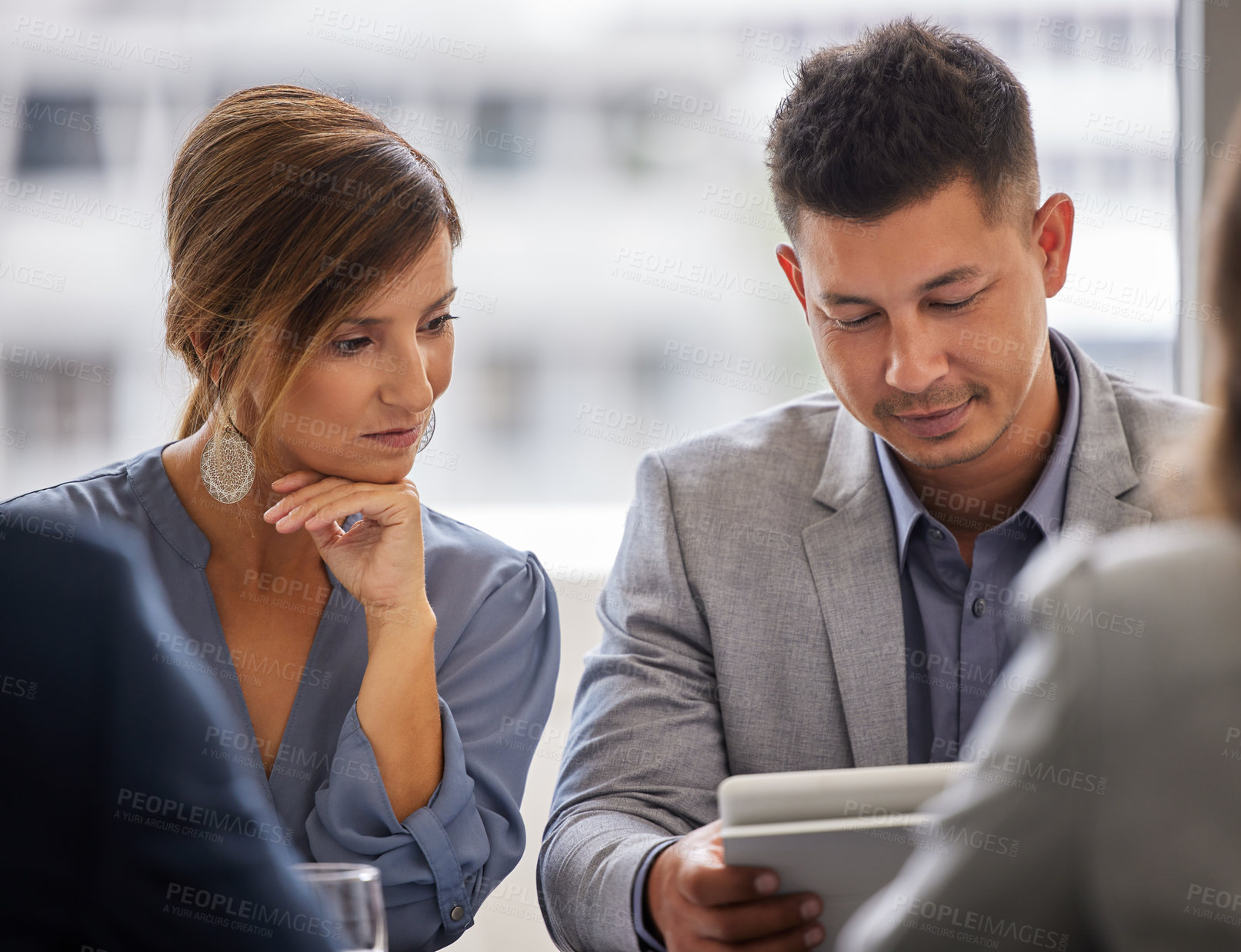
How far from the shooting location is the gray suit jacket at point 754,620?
146 cm

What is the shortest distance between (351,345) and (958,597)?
0.92 meters

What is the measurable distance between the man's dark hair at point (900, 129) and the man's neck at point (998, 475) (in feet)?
0.95

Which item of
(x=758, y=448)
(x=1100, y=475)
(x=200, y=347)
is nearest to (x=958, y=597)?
(x=1100, y=475)

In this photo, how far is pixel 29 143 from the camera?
2.61 metres

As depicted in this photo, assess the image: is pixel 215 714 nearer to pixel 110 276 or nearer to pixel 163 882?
pixel 163 882

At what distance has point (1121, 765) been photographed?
0.54 metres

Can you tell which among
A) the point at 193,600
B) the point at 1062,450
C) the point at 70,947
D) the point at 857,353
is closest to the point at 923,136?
the point at 857,353

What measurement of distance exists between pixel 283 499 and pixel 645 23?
5.27 ft

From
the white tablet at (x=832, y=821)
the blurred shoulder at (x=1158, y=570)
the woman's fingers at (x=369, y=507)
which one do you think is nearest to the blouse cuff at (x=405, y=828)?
the woman's fingers at (x=369, y=507)

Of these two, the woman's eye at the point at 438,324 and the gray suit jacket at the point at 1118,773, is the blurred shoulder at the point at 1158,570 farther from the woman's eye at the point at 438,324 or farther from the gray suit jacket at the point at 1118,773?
the woman's eye at the point at 438,324

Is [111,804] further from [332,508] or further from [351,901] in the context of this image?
[332,508]

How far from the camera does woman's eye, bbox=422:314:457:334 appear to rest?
5.06ft

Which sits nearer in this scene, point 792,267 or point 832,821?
point 832,821

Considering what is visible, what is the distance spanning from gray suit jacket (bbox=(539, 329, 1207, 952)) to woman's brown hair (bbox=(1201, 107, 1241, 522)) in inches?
36.1
